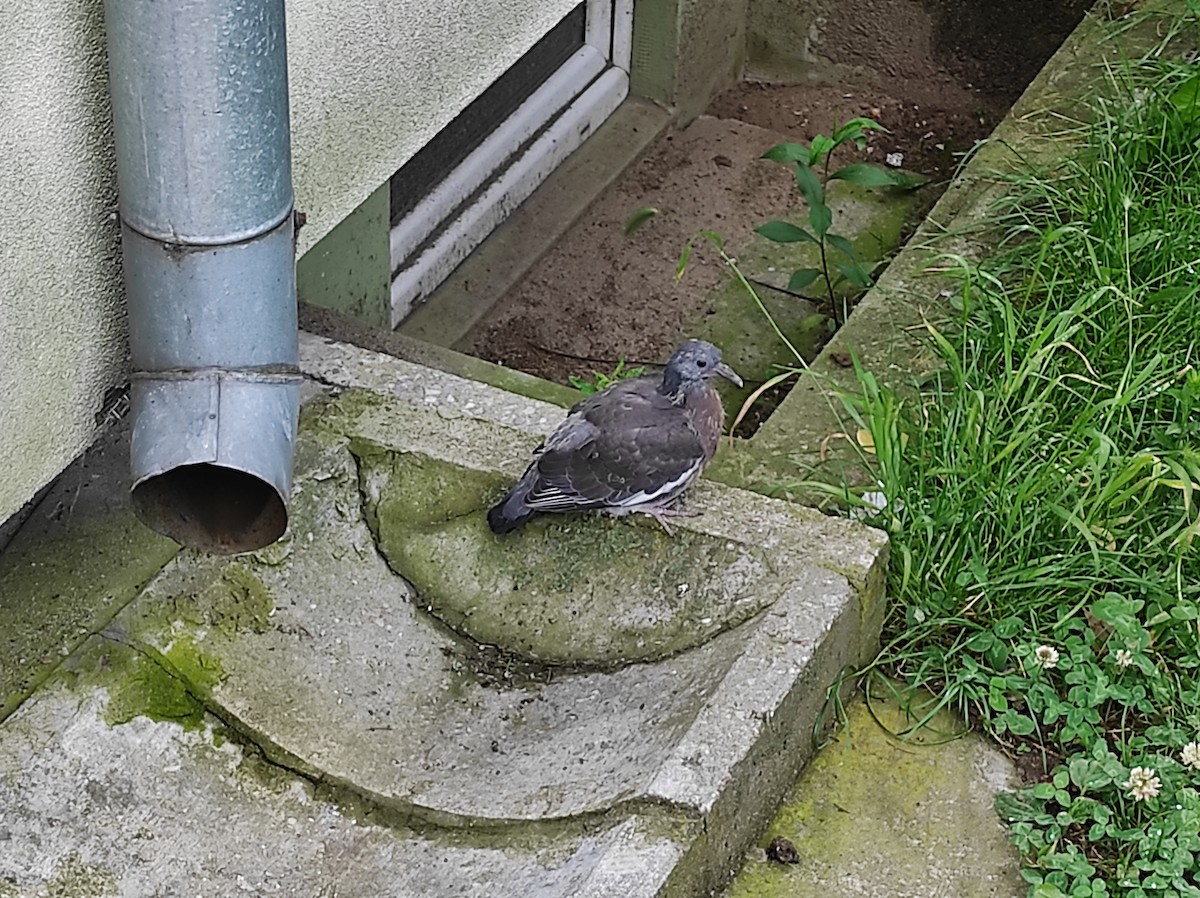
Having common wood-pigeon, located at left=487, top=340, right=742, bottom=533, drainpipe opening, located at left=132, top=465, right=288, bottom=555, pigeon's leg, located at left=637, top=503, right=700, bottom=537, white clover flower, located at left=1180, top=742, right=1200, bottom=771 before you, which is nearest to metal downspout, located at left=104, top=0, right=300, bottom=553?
drainpipe opening, located at left=132, top=465, right=288, bottom=555

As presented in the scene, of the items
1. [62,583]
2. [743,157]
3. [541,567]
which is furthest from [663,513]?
[743,157]

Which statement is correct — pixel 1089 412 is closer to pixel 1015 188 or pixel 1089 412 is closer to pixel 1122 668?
pixel 1122 668

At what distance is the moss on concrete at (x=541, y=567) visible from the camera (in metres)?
3.03

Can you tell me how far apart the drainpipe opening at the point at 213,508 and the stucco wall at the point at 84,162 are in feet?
0.66

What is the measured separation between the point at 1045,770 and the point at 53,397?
1.85 m

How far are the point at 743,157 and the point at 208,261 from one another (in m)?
3.73

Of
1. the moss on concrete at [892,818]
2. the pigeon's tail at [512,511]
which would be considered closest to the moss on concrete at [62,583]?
the pigeon's tail at [512,511]

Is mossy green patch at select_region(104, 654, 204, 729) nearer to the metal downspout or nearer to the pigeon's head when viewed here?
the metal downspout

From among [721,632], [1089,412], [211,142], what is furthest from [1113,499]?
[211,142]

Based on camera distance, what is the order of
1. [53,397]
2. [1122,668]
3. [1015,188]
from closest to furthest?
[53,397], [1122,668], [1015,188]

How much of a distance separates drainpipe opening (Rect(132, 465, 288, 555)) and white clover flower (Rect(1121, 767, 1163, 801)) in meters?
1.51

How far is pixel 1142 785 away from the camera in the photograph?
9.56 ft

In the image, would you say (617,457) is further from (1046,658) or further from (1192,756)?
(1192,756)

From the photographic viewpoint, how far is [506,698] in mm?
2990
